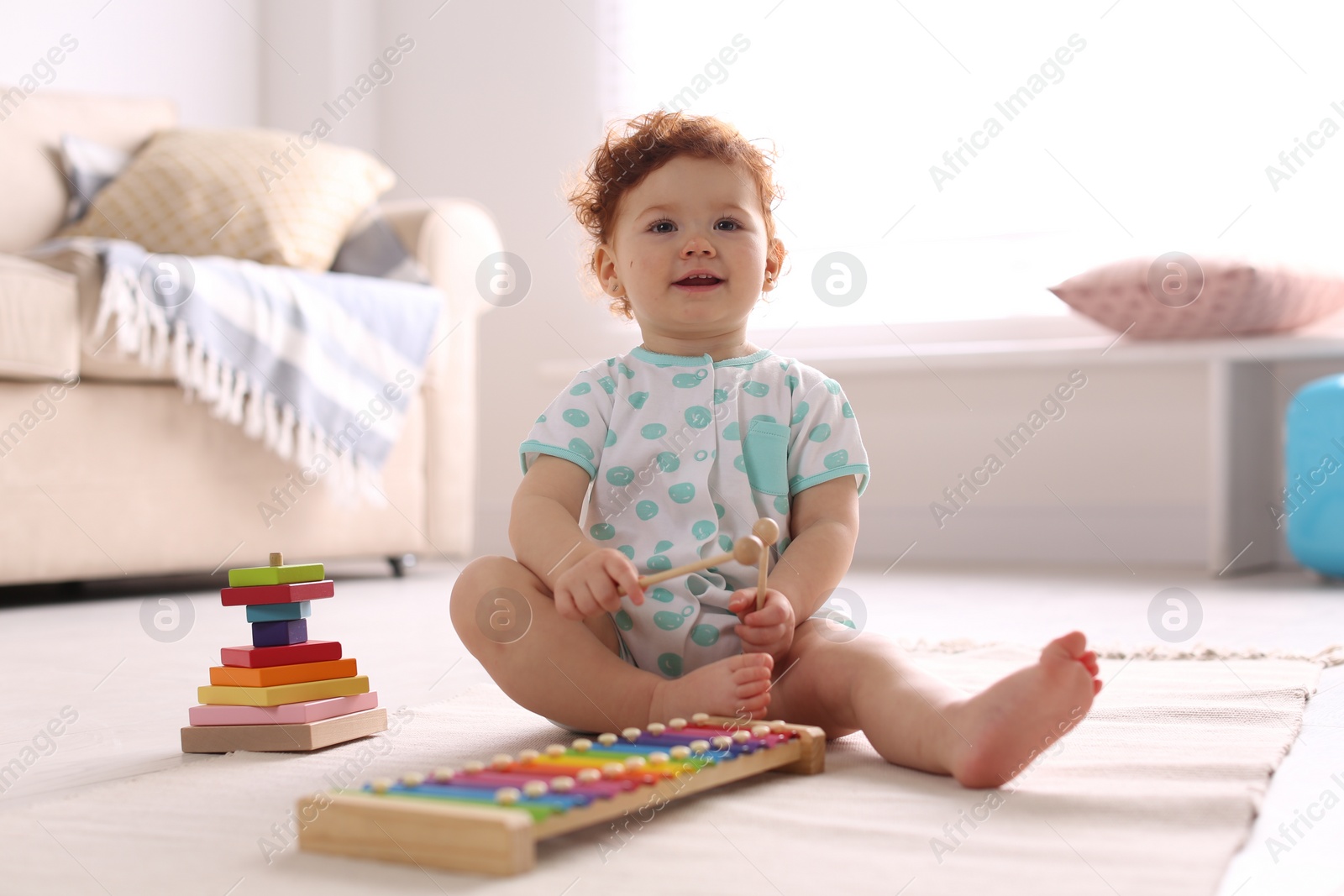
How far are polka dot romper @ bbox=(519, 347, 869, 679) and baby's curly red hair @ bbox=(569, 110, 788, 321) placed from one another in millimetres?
142

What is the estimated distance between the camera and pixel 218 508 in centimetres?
196

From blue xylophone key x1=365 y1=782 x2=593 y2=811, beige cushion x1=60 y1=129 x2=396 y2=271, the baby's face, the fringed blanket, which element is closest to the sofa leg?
the fringed blanket

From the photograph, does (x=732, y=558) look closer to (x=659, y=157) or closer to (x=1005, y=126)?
(x=659, y=157)

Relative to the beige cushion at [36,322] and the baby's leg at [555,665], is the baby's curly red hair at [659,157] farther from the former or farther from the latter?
the beige cushion at [36,322]

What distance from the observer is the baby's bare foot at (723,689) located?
2.58 feet

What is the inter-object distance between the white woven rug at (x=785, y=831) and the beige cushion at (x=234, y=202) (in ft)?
4.92

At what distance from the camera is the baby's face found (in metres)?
0.97

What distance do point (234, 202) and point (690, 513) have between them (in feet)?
5.23

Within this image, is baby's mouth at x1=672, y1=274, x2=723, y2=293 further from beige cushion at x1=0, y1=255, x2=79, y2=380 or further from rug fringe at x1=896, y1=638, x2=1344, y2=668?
beige cushion at x1=0, y1=255, x2=79, y2=380

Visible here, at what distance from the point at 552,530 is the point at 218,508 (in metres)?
1.23

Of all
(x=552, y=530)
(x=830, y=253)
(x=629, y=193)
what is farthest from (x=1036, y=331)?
(x=552, y=530)

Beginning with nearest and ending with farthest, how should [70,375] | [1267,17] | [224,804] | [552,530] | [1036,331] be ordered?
[224,804] < [552,530] < [70,375] < [1267,17] < [1036,331]

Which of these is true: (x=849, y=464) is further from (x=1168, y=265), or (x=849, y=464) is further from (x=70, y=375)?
(x=1168, y=265)

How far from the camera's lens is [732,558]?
0.79 metres
